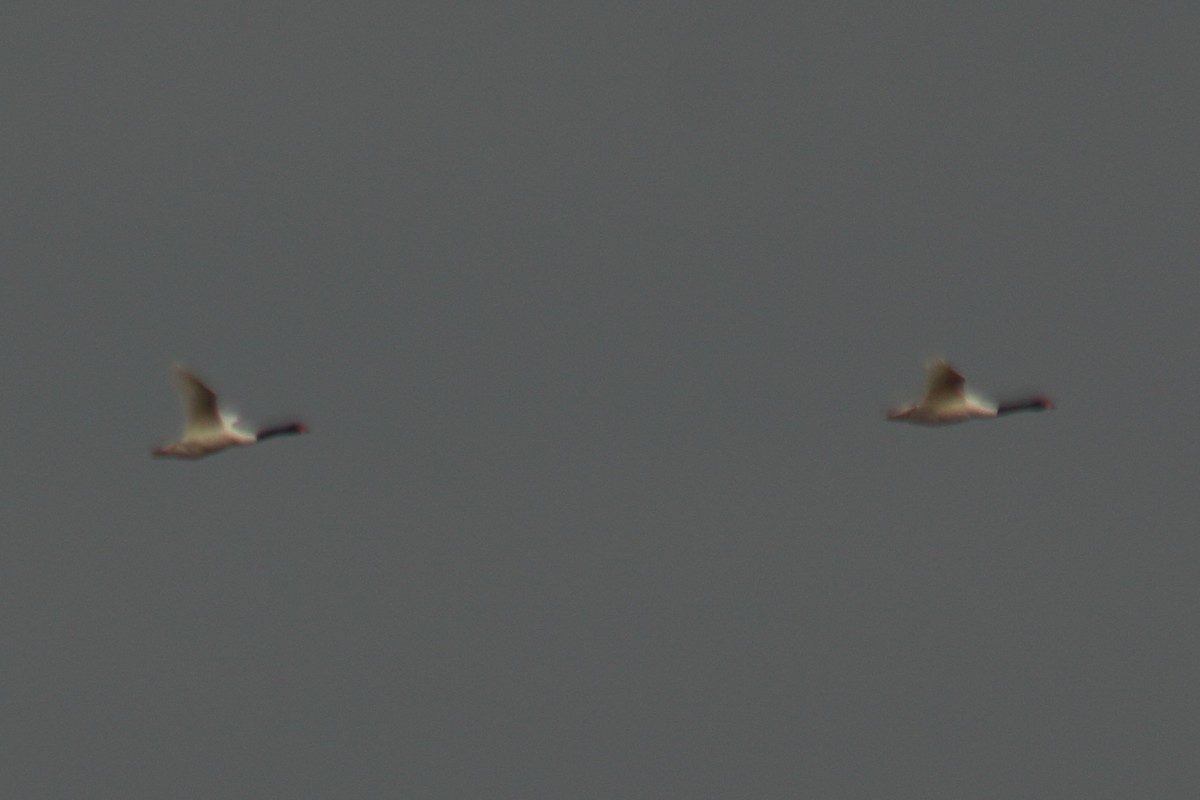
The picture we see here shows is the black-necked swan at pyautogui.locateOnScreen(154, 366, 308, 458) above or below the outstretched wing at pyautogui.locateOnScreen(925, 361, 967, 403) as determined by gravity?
below

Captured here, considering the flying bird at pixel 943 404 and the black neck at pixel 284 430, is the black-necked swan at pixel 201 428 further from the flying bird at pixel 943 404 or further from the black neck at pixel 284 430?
the flying bird at pixel 943 404

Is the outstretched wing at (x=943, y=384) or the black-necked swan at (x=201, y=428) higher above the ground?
the outstretched wing at (x=943, y=384)

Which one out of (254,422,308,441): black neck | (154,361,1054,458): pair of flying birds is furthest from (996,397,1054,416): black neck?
(254,422,308,441): black neck

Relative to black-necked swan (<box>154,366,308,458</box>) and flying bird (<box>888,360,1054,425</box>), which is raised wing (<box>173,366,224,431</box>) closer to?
black-necked swan (<box>154,366,308,458</box>)

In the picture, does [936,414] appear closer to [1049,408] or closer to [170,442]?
[1049,408]

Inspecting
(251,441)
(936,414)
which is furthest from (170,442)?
(936,414)

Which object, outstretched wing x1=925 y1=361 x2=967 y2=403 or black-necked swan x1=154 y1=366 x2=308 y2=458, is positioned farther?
outstretched wing x1=925 y1=361 x2=967 y2=403

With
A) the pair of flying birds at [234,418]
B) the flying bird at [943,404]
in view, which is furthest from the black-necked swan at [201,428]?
the flying bird at [943,404]

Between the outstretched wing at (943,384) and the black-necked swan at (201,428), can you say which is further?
the outstretched wing at (943,384)
